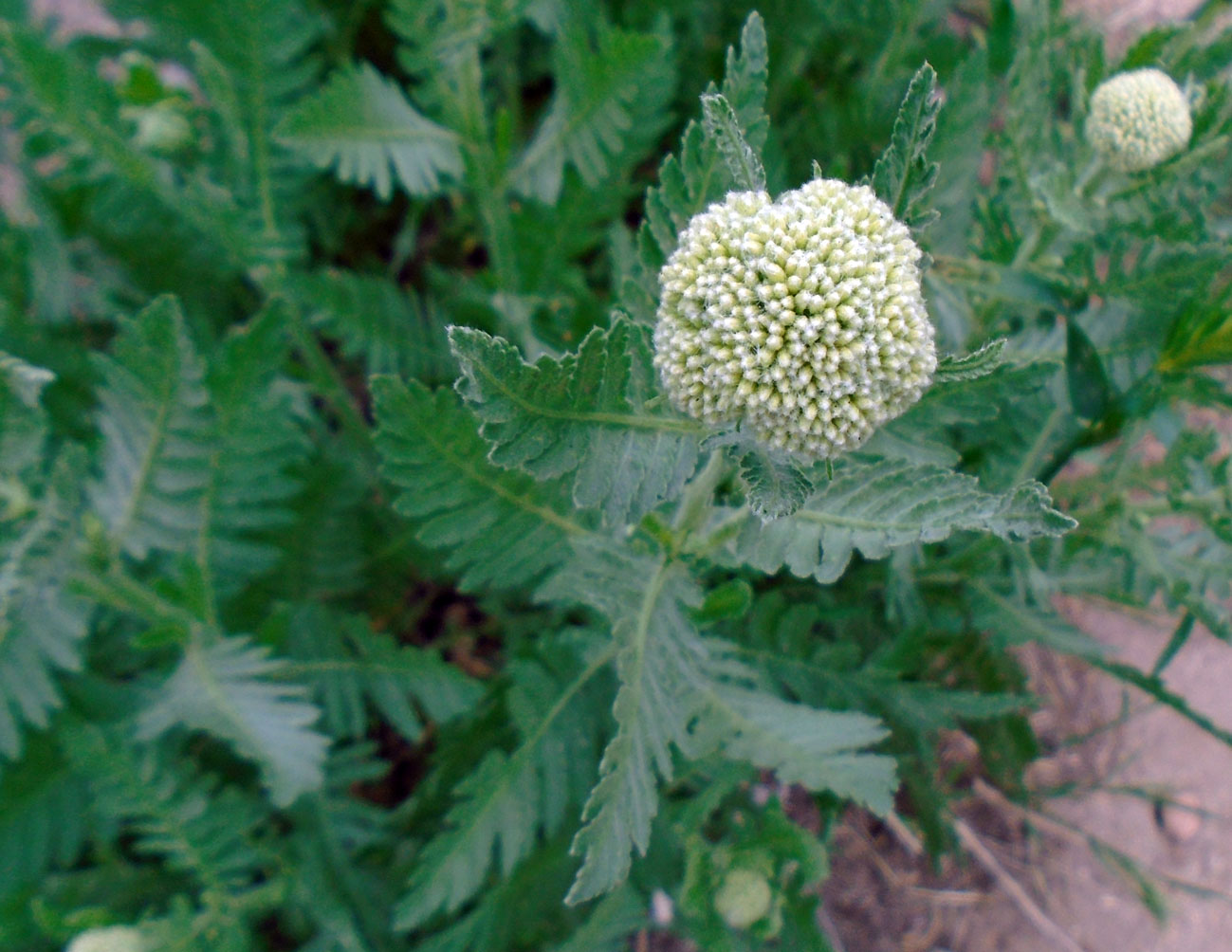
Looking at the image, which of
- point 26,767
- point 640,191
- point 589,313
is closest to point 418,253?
point 640,191

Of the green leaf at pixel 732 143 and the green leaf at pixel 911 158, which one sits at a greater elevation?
the green leaf at pixel 732 143

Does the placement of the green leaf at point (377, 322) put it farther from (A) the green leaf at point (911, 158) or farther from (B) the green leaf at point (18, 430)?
(A) the green leaf at point (911, 158)

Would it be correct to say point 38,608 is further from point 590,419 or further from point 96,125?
point 590,419

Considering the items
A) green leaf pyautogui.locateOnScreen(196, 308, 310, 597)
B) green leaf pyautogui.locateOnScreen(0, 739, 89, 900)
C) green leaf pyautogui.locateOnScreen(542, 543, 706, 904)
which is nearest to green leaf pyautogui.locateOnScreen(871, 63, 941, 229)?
green leaf pyautogui.locateOnScreen(542, 543, 706, 904)

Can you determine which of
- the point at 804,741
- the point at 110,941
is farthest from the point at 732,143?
the point at 110,941

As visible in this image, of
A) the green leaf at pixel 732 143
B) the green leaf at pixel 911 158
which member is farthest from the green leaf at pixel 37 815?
the green leaf at pixel 911 158

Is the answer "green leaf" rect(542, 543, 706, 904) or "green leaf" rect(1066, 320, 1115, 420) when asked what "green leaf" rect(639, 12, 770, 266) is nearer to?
"green leaf" rect(542, 543, 706, 904)
